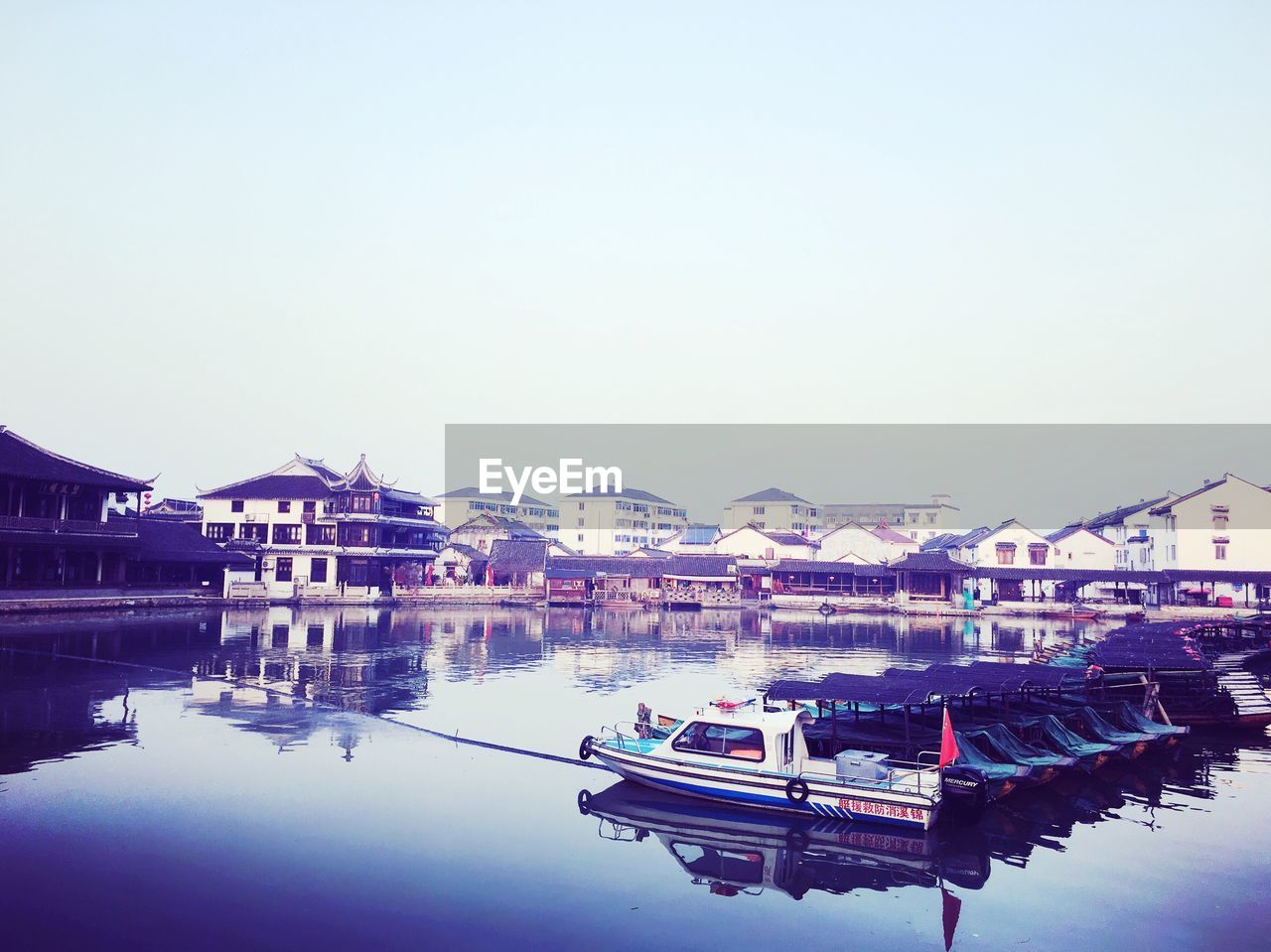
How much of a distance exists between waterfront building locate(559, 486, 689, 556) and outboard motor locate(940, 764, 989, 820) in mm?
112977

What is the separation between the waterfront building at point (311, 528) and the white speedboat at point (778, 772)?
195 ft

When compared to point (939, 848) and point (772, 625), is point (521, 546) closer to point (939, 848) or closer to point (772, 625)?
point (772, 625)

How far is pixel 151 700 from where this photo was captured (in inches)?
1177

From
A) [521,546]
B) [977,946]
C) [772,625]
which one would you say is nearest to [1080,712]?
[977,946]

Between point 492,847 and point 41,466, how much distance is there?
53.1 metres

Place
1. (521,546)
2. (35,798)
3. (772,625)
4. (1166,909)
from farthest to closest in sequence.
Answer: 1. (521,546)
2. (772,625)
3. (35,798)
4. (1166,909)

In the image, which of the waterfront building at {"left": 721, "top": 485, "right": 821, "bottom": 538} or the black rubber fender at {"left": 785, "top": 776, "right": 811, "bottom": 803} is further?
the waterfront building at {"left": 721, "top": 485, "right": 821, "bottom": 538}

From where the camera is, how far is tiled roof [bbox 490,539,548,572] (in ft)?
288

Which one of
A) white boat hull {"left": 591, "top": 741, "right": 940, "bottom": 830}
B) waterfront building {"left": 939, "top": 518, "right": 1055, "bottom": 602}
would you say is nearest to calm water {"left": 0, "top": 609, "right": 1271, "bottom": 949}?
white boat hull {"left": 591, "top": 741, "right": 940, "bottom": 830}

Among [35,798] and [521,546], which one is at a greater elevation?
[521,546]

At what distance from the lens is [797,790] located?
61.1ft

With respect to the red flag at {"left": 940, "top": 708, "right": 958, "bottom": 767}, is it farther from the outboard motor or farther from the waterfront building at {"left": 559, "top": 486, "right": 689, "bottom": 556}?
the waterfront building at {"left": 559, "top": 486, "right": 689, "bottom": 556}

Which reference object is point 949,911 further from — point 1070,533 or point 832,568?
point 1070,533

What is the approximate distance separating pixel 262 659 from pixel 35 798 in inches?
909
